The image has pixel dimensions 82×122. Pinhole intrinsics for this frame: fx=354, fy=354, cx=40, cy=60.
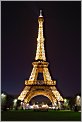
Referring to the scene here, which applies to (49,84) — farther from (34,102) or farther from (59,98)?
(34,102)

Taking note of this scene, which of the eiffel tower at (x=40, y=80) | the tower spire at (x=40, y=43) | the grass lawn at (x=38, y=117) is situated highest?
the tower spire at (x=40, y=43)

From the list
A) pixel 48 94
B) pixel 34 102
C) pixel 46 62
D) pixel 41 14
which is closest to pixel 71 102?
pixel 48 94

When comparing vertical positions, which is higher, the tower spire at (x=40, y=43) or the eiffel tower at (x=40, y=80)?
the tower spire at (x=40, y=43)

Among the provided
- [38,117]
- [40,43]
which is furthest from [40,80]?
[38,117]

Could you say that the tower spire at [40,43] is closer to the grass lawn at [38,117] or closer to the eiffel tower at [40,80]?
the eiffel tower at [40,80]

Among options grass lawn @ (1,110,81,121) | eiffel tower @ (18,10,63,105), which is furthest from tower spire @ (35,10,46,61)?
grass lawn @ (1,110,81,121)

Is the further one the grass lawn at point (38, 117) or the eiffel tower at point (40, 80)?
the eiffel tower at point (40, 80)

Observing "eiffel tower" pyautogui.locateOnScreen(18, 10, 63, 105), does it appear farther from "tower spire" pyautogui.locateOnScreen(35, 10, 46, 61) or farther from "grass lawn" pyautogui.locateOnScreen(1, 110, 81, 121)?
"grass lawn" pyautogui.locateOnScreen(1, 110, 81, 121)

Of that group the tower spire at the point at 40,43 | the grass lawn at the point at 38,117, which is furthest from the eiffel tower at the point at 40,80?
the grass lawn at the point at 38,117
